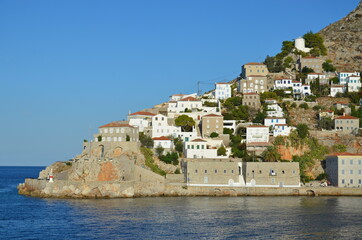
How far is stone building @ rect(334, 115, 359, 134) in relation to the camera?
6744cm

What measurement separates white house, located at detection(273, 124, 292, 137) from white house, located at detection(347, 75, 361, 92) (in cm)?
2075

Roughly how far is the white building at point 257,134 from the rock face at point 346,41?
3452 cm

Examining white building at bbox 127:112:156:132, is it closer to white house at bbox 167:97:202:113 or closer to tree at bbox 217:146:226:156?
white house at bbox 167:97:202:113

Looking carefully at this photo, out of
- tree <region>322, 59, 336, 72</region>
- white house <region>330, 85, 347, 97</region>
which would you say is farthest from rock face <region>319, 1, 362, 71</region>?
white house <region>330, 85, 347, 97</region>

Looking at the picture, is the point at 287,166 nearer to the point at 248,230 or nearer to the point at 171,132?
the point at 171,132

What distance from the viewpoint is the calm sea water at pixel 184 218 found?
3409cm

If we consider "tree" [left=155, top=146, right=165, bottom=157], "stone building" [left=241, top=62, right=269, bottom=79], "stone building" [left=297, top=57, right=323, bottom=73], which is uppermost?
"stone building" [left=297, top=57, right=323, bottom=73]

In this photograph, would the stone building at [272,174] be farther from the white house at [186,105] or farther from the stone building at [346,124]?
the white house at [186,105]

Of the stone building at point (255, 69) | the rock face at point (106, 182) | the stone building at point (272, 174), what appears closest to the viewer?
the rock face at point (106, 182)

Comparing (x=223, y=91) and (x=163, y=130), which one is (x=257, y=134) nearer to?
(x=163, y=130)

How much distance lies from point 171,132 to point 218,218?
28.9 metres

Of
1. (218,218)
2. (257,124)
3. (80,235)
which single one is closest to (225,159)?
(257,124)

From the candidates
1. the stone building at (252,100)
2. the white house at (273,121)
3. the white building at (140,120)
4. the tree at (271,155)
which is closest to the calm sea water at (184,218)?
the tree at (271,155)

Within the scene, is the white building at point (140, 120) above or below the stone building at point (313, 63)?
below
